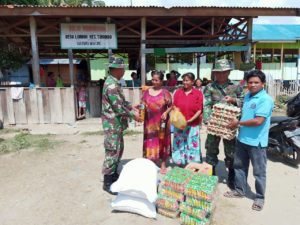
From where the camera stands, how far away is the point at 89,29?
812cm

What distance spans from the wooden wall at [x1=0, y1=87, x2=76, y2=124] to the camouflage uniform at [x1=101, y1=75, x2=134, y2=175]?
4.65 metres

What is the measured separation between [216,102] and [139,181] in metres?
1.62

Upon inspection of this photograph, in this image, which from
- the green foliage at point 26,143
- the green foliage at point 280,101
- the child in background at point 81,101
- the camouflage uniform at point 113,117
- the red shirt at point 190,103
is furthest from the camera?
the green foliage at point 280,101

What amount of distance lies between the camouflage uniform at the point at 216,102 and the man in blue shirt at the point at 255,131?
334 mm

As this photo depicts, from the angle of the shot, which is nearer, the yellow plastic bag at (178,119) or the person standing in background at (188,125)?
the yellow plastic bag at (178,119)

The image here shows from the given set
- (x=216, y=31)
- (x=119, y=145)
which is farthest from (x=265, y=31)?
(x=119, y=145)

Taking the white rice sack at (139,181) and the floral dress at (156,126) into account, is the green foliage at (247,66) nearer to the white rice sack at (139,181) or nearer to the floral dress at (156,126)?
the floral dress at (156,126)

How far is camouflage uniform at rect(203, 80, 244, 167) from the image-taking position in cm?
399

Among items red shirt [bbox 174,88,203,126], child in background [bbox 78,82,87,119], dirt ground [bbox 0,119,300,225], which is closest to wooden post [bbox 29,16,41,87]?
child in background [bbox 78,82,87,119]

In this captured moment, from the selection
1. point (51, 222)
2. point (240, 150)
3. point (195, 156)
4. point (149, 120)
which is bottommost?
point (51, 222)

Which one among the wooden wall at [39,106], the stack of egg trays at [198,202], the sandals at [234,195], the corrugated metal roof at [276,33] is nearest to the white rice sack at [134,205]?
the stack of egg trays at [198,202]

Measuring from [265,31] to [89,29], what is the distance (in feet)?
50.3

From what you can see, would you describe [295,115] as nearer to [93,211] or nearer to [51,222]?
[93,211]

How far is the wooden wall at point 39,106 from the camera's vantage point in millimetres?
8094
